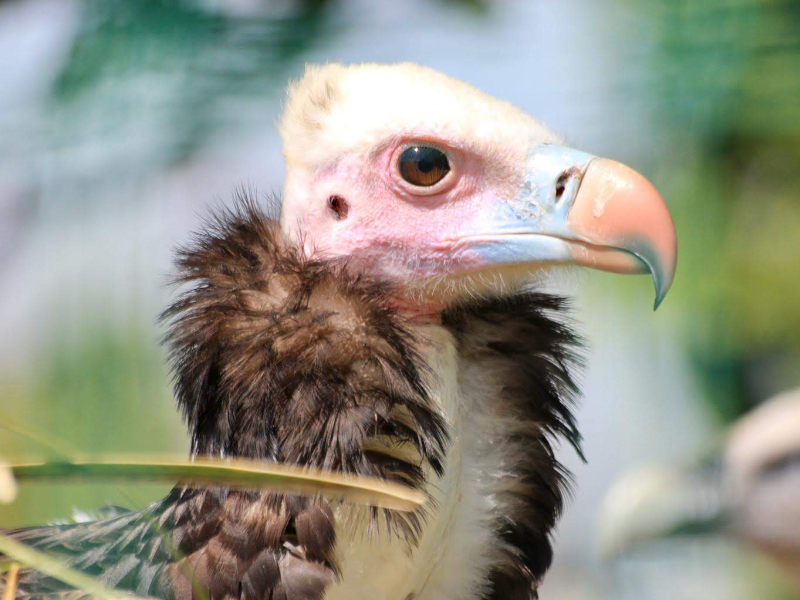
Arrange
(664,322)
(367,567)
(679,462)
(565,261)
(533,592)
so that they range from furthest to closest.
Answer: (664,322)
(679,462)
(533,592)
(565,261)
(367,567)

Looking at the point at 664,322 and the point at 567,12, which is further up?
the point at 567,12

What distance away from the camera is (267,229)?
3.53 feet

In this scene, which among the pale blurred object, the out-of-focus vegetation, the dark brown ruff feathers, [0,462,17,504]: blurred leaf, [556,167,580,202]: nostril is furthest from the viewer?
the out-of-focus vegetation

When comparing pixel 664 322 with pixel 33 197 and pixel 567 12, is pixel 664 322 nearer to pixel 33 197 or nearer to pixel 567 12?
pixel 567 12

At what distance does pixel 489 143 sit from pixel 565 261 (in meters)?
0.19

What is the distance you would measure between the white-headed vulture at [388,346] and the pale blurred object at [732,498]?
173cm

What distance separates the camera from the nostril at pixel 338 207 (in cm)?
115

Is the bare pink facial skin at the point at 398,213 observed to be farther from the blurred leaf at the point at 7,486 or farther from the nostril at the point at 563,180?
the blurred leaf at the point at 7,486

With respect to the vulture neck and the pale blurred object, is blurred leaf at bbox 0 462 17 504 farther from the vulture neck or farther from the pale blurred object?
the pale blurred object

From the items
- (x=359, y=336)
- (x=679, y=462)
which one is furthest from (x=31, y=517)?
(x=679, y=462)

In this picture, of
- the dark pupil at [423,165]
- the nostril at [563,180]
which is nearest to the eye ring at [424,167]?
the dark pupil at [423,165]

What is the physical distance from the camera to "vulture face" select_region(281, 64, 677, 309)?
1.07 metres

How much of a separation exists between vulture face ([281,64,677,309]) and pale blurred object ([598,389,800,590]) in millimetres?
1841

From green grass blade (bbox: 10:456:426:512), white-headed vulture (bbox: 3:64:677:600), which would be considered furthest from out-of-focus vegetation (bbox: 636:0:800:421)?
green grass blade (bbox: 10:456:426:512)
